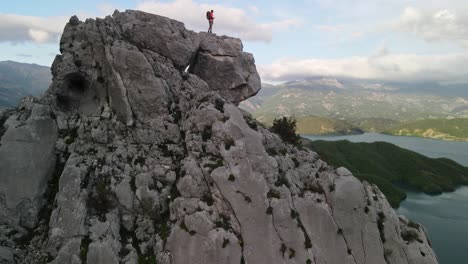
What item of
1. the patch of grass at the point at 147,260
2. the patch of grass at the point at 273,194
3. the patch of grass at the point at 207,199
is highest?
the patch of grass at the point at 273,194

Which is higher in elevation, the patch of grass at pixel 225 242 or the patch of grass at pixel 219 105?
the patch of grass at pixel 219 105

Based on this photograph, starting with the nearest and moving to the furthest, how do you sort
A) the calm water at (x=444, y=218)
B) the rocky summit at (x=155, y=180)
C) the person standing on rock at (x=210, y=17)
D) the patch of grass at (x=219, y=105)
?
1. the rocky summit at (x=155, y=180)
2. the patch of grass at (x=219, y=105)
3. the person standing on rock at (x=210, y=17)
4. the calm water at (x=444, y=218)

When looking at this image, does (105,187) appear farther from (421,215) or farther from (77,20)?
(421,215)

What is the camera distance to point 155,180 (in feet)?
103

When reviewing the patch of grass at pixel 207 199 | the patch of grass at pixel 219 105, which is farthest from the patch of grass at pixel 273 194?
the patch of grass at pixel 219 105

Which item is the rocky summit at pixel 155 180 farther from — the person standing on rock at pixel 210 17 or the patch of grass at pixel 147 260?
the person standing on rock at pixel 210 17

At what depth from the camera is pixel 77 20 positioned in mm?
38000

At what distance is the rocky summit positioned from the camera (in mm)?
27984

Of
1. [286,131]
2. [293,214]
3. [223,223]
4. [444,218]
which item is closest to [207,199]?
[223,223]

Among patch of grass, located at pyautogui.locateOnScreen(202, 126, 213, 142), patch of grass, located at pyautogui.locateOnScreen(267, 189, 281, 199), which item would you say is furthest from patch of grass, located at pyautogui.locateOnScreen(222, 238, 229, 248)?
patch of grass, located at pyautogui.locateOnScreen(202, 126, 213, 142)

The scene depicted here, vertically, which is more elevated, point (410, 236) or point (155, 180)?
point (155, 180)

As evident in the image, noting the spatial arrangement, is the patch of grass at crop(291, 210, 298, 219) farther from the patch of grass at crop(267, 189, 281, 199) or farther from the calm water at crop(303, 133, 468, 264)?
the calm water at crop(303, 133, 468, 264)

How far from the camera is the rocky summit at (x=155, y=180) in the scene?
91.8 feet

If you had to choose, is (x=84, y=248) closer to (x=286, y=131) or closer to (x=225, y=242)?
(x=225, y=242)
